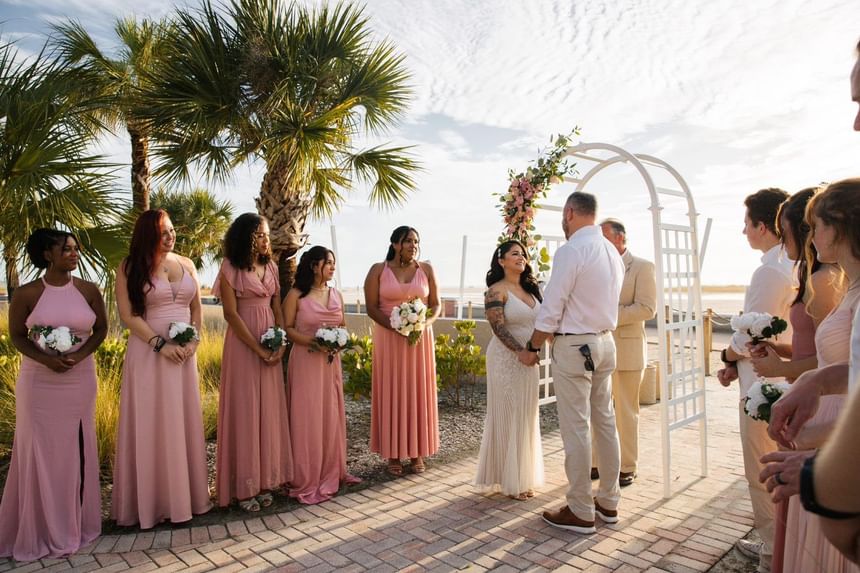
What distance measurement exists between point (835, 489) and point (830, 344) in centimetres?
164

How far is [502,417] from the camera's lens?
491 centimetres

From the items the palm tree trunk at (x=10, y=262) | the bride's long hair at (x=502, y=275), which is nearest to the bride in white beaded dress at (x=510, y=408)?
the bride's long hair at (x=502, y=275)

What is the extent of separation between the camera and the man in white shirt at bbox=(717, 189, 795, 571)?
3682 millimetres

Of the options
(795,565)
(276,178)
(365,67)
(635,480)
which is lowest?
(635,480)

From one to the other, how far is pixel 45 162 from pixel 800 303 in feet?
17.6

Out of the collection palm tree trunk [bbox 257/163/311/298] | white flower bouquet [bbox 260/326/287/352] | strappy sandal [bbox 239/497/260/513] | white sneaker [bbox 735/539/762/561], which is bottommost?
white sneaker [bbox 735/539/762/561]

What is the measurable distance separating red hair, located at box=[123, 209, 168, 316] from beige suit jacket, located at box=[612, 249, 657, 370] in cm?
404

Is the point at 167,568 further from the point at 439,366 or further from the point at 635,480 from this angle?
the point at 439,366

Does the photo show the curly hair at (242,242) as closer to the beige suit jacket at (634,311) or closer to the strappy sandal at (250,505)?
the strappy sandal at (250,505)

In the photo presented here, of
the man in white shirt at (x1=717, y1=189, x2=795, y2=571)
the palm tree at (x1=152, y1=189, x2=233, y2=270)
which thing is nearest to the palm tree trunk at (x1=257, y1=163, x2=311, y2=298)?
the man in white shirt at (x1=717, y1=189, x2=795, y2=571)

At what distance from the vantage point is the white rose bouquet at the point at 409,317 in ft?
17.4

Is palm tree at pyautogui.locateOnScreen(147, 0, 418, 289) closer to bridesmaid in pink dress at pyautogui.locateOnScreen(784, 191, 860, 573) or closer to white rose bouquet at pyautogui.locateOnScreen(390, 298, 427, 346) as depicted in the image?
white rose bouquet at pyautogui.locateOnScreen(390, 298, 427, 346)

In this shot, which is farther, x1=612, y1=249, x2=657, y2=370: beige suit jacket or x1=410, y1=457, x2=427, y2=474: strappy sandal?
x1=410, y1=457, x2=427, y2=474: strappy sandal

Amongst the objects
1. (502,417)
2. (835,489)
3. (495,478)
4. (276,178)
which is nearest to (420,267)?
(502,417)
